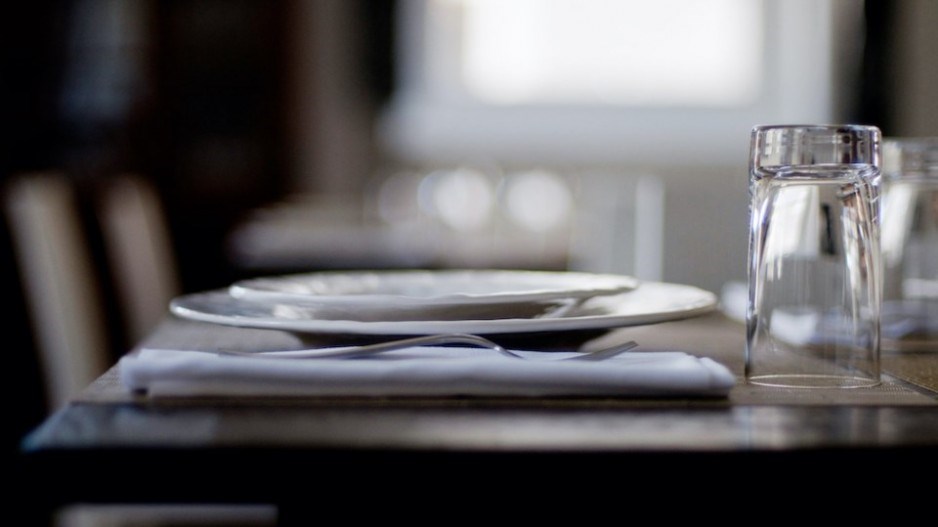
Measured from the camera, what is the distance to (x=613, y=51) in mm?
4238

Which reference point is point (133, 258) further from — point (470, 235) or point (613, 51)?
point (613, 51)

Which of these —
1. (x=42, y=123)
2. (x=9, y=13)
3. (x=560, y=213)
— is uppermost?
(x=9, y=13)

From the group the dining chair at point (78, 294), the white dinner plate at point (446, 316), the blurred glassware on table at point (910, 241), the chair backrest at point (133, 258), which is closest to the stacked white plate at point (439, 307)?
the white dinner plate at point (446, 316)

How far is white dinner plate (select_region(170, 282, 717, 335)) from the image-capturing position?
0.51m

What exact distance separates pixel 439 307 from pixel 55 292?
42.9 inches

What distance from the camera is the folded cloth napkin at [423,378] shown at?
458mm

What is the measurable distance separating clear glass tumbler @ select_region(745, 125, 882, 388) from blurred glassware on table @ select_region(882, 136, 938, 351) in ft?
0.64

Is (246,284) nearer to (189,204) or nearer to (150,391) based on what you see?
(150,391)

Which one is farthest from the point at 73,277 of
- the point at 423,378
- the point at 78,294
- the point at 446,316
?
the point at 423,378

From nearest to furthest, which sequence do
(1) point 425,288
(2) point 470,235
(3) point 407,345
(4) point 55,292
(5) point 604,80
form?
(3) point 407,345 < (1) point 425,288 < (4) point 55,292 < (2) point 470,235 < (5) point 604,80

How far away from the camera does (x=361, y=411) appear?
1.45 feet

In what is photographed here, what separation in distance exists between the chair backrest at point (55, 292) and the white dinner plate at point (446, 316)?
789mm

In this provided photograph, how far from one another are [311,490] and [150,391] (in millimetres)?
121

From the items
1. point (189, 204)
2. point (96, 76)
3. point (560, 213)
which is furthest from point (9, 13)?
point (560, 213)
